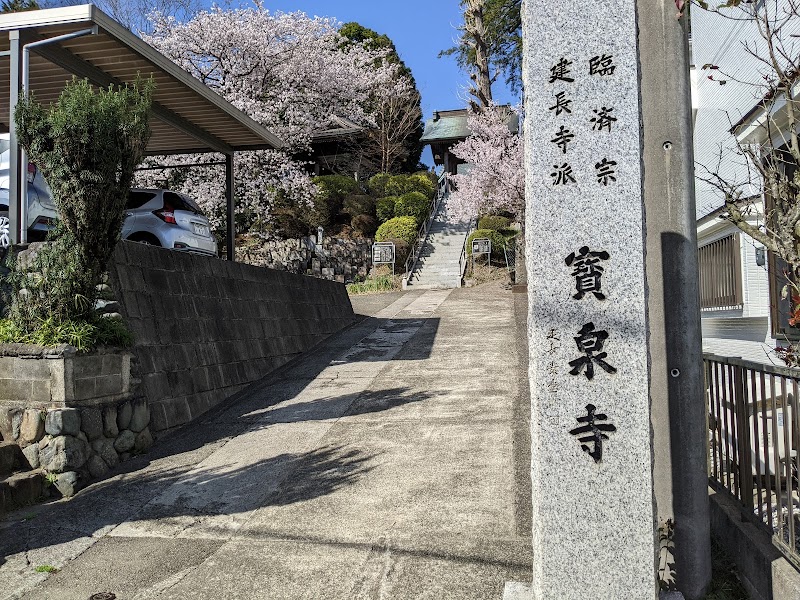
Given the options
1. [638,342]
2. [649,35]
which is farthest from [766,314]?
[638,342]

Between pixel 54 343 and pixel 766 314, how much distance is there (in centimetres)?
898

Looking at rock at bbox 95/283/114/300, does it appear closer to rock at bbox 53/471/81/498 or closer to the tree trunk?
rock at bbox 53/471/81/498

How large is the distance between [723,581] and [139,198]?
9743 millimetres

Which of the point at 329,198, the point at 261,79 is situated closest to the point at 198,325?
the point at 261,79

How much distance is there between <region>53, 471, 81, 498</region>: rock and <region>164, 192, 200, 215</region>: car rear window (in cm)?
562

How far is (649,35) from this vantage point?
457 centimetres

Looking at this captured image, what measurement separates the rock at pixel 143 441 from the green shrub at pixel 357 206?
2219 cm

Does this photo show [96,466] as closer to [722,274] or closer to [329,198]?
[722,274]

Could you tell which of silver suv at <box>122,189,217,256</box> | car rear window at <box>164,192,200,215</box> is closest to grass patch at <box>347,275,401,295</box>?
car rear window at <box>164,192,200,215</box>

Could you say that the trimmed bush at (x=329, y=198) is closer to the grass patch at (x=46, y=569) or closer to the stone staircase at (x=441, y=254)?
the stone staircase at (x=441, y=254)

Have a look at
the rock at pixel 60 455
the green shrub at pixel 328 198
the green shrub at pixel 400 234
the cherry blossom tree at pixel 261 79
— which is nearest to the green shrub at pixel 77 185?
the rock at pixel 60 455

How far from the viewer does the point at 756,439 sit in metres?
4.12

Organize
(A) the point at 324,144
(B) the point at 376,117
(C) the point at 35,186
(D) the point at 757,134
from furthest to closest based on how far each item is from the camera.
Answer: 1. (B) the point at 376,117
2. (A) the point at 324,144
3. (C) the point at 35,186
4. (D) the point at 757,134

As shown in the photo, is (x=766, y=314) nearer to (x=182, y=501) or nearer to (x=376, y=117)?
(x=182, y=501)
